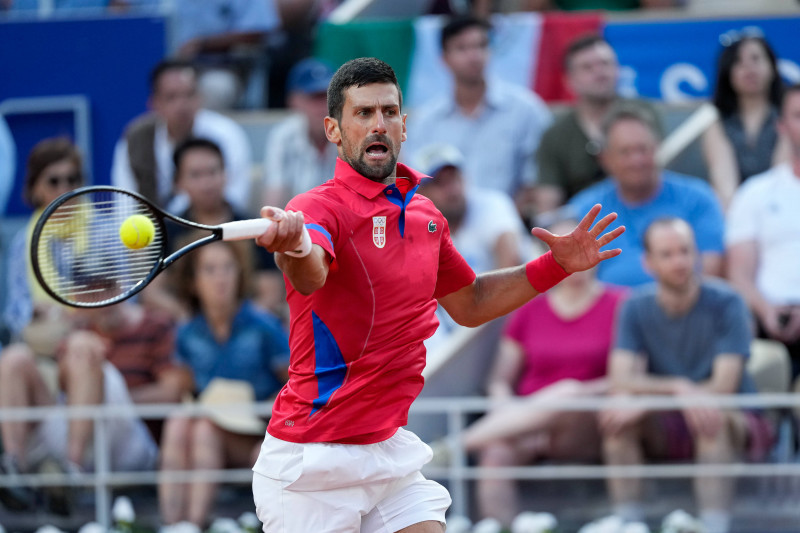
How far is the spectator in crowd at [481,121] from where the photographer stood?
835 cm

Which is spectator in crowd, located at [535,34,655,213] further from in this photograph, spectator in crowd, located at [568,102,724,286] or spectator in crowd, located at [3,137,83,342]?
spectator in crowd, located at [3,137,83,342]

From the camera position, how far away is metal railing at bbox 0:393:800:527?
6059 millimetres

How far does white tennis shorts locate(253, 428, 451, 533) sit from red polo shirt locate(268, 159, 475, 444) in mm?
50

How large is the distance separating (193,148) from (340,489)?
4692mm

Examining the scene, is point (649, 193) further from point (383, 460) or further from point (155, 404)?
point (383, 460)

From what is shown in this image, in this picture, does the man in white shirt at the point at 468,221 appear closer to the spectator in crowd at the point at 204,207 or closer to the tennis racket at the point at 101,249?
the spectator in crowd at the point at 204,207

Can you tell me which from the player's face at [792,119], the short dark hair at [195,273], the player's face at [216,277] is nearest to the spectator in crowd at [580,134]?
the player's face at [792,119]

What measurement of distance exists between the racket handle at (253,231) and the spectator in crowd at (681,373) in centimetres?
331

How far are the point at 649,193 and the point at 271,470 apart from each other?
4.17m

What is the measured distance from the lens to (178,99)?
346 inches

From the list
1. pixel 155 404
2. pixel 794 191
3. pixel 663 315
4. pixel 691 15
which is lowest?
pixel 155 404

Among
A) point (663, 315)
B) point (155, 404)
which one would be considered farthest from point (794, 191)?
point (155, 404)

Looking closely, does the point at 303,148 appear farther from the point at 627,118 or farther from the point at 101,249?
the point at 101,249

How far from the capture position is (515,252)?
7.36 meters
